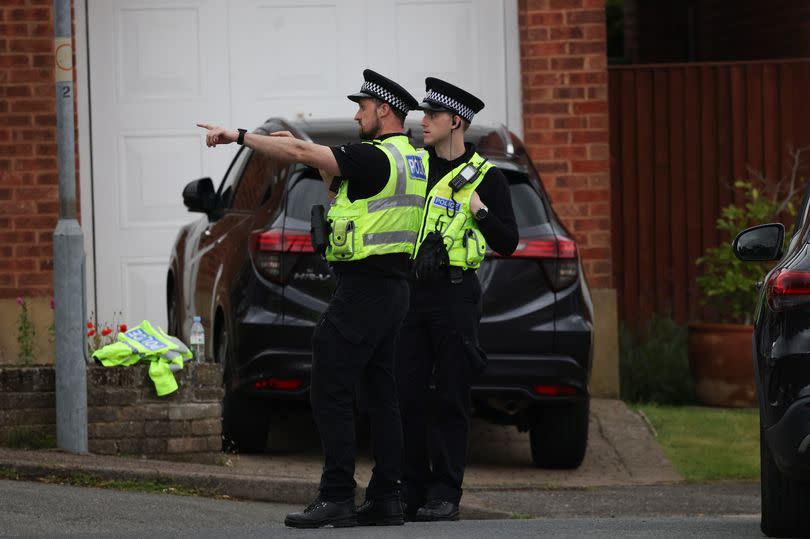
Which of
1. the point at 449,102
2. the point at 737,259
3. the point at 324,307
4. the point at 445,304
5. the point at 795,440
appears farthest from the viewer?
the point at 737,259

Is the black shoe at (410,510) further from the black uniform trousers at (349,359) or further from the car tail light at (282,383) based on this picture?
the car tail light at (282,383)

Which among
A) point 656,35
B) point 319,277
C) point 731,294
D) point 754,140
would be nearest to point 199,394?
point 319,277

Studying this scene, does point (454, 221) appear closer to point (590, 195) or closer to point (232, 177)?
point (232, 177)

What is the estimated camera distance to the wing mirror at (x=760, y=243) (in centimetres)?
742

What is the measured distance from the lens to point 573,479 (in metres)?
9.72

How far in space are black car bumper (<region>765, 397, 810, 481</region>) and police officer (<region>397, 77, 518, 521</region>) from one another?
158cm

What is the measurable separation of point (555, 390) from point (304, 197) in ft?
5.18

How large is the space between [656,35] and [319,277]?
11.3 meters

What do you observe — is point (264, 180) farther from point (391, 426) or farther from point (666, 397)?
point (666, 397)

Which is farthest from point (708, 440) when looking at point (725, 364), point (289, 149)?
point (289, 149)

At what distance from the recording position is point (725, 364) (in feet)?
41.1

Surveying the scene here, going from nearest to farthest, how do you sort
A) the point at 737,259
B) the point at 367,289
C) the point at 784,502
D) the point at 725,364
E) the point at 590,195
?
1. the point at 784,502
2. the point at 367,289
3. the point at 590,195
4. the point at 725,364
5. the point at 737,259

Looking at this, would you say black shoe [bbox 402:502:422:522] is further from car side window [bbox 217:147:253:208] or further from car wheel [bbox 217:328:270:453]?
car side window [bbox 217:147:253:208]

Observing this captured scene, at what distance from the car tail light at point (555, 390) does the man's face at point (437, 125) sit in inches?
76.3
